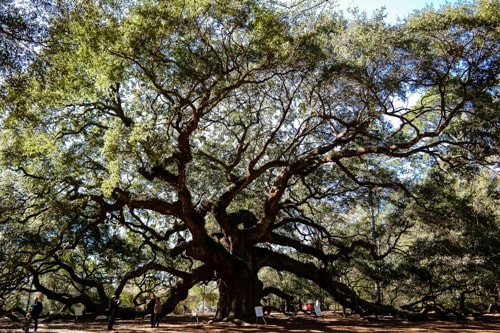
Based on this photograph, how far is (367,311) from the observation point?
565 inches

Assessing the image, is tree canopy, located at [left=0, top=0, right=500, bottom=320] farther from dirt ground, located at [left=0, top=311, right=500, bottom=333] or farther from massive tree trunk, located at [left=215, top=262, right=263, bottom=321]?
dirt ground, located at [left=0, top=311, right=500, bottom=333]

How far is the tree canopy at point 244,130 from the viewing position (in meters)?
7.82

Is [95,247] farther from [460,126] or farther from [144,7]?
[460,126]

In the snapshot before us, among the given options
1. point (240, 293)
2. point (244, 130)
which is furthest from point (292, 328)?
point (244, 130)

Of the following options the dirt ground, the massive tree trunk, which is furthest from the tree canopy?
the dirt ground

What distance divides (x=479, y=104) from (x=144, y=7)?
28.1 feet

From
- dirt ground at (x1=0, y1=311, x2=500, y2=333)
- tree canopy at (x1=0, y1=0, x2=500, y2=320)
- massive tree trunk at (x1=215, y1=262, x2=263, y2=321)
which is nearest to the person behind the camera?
tree canopy at (x1=0, y1=0, x2=500, y2=320)

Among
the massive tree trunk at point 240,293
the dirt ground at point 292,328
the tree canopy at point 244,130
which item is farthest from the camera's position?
the massive tree trunk at point 240,293

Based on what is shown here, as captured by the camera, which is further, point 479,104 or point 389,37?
point 479,104

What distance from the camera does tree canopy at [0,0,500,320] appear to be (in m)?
7.82

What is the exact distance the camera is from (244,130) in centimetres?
1215

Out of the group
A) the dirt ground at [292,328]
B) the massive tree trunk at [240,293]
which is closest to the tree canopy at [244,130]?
the massive tree trunk at [240,293]

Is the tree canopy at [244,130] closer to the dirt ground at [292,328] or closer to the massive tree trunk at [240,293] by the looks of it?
the massive tree trunk at [240,293]

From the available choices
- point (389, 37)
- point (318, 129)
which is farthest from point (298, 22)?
point (318, 129)
